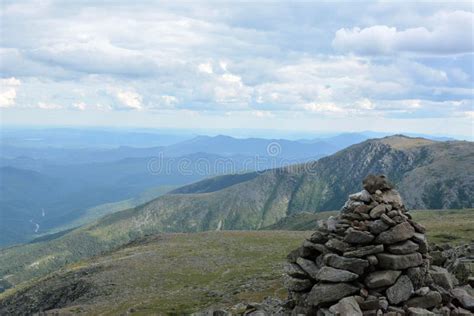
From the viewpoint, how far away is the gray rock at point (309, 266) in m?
30.5

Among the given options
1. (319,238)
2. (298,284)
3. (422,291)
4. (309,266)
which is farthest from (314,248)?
(422,291)

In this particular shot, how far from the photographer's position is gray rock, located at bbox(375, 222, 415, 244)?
29.3m

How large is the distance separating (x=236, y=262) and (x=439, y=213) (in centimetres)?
11574

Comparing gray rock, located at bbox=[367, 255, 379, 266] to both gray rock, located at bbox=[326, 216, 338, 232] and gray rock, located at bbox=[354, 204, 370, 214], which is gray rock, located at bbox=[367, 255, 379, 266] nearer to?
gray rock, located at bbox=[354, 204, 370, 214]

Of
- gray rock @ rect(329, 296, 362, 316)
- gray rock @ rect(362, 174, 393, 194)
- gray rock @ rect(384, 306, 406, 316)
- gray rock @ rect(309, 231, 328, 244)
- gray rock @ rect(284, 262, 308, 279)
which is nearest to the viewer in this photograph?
gray rock @ rect(329, 296, 362, 316)

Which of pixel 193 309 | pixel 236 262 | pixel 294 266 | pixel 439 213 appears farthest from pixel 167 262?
pixel 439 213

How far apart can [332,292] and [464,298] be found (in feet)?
29.8

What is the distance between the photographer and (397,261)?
2884 centimetres

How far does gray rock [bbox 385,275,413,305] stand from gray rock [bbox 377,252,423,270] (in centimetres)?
74

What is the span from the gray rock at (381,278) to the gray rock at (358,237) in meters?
2.03

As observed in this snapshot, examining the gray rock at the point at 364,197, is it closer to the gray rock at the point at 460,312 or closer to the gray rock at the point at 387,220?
the gray rock at the point at 387,220

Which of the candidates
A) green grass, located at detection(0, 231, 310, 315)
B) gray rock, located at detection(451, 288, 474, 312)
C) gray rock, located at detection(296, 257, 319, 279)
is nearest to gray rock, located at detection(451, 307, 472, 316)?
gray rock, located at detection(451, 288, 474, 312)

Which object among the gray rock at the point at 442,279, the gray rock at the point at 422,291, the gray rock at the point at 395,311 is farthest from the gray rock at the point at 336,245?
the gray rock at the point at 442,279

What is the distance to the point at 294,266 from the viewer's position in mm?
32438
